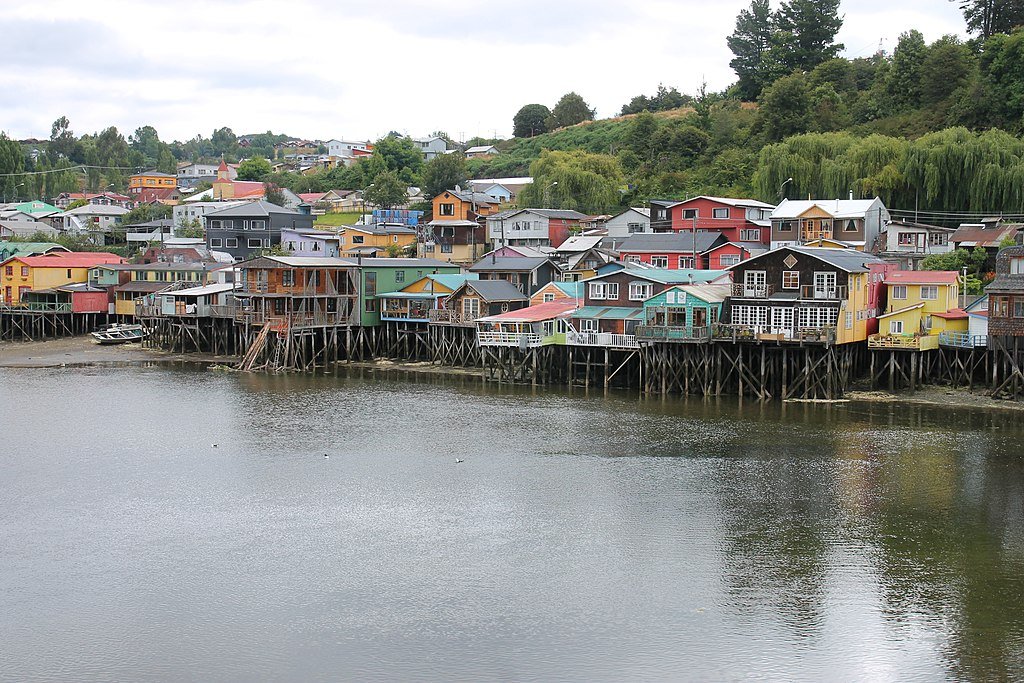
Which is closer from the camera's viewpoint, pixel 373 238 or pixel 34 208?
pixel 373 238

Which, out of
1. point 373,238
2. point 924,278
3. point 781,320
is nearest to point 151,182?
point 373,238

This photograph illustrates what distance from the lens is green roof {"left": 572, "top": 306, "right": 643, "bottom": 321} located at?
4072cm

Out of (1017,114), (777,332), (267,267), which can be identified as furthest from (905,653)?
(1017,114)

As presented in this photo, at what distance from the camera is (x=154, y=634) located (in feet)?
58.6

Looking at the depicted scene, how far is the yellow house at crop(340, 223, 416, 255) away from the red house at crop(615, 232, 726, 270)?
19053 millimetres

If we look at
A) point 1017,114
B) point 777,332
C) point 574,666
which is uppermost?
point 1017,114

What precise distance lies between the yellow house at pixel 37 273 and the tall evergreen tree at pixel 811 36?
53894mm

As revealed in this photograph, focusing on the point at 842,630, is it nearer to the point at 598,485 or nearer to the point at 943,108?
the point at 598,485

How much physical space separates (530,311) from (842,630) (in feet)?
88.6

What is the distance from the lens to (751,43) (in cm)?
9206

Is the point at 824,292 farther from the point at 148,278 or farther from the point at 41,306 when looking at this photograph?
the point at 41,306

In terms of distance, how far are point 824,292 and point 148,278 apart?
38263mm

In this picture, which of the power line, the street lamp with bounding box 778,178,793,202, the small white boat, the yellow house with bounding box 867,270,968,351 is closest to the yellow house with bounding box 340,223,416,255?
the small white boat

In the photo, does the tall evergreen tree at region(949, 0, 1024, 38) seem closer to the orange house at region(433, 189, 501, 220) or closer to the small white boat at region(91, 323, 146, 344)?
the orange house at region(433, 189, 501, 220)
